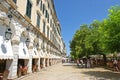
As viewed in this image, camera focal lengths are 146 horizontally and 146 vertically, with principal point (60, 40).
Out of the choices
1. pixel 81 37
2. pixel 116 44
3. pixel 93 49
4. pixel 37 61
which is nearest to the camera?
pixel 116 44

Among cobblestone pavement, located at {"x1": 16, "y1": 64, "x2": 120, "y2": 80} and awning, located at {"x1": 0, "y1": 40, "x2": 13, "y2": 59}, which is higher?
awning, located at {"x1": 0, "y1": 40, "x2": 13, "y2": 59}

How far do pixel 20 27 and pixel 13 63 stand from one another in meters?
3.59

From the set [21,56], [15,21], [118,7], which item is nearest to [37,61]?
[21,56]

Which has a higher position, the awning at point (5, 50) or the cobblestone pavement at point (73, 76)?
the awning at point (5, 50)

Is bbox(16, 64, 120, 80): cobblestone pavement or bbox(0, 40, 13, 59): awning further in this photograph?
bbox(16, 64, 120, 80): cobblestone pavement

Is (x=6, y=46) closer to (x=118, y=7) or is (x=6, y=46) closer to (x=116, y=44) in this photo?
(x=116, y=44)

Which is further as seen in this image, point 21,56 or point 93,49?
point 93,49

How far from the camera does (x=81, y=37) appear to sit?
3388 cm

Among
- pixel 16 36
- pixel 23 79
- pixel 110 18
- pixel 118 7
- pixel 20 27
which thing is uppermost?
pixel 118 7

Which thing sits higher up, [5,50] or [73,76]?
[5,50]

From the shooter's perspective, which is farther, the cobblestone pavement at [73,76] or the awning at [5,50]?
the cobblestone pavement at [73,76]

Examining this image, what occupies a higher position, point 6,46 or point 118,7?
→ point 118,7

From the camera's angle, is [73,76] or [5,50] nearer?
[5,50]

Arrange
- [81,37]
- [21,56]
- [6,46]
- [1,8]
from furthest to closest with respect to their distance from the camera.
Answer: [81,37], [21,56], [6,46], [1,8]
